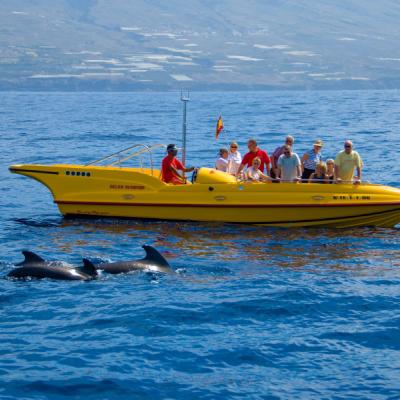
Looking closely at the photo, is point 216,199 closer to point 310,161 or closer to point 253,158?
point 253,158

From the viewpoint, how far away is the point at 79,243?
1939 centimetres

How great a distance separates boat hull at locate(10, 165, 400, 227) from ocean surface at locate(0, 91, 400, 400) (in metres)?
0.33

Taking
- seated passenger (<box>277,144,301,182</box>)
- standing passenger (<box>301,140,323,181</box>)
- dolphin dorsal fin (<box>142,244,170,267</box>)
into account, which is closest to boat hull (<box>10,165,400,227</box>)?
seated passenger (<box>277,144,301,182</box>)

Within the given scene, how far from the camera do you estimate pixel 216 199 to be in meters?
21.0

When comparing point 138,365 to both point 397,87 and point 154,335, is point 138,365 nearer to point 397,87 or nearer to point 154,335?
point 154,335

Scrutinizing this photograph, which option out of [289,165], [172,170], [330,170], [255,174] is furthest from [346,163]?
[172,170]

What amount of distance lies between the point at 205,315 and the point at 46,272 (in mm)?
3466

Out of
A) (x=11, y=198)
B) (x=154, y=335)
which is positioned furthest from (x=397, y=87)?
(x=154, y=335)

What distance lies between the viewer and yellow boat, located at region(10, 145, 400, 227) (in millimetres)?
20516

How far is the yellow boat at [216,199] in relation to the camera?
20.5m

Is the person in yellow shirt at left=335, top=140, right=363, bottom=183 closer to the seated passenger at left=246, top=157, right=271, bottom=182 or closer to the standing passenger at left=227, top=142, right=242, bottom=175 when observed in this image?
the seated passenger at left=246, top=157, right=271, bottom=182

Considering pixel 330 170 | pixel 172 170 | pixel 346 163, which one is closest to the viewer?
pixel 346 163

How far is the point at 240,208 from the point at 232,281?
498 cm

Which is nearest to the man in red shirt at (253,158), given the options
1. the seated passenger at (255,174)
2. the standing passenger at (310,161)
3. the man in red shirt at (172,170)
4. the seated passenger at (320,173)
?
the seated passenger at (255,174)
